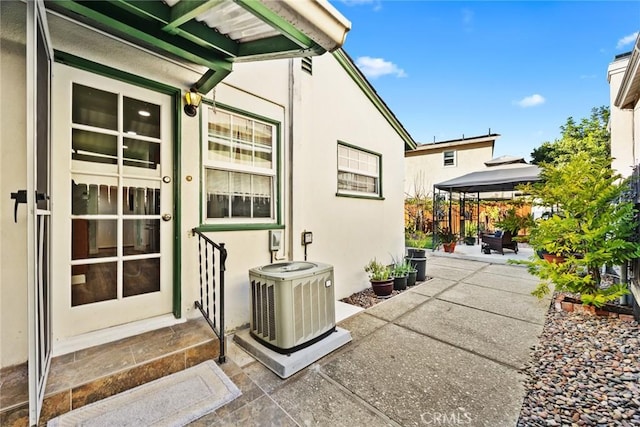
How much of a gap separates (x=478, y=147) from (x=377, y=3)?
12511 mm

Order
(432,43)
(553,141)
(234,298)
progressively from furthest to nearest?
(553,141), (432,43), (234,298)

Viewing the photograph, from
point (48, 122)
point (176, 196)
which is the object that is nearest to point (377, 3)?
point (176, 196)

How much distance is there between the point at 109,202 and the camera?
2275 millimetres

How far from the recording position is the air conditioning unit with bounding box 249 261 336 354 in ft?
7.34

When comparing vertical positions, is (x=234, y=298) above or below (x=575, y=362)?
above

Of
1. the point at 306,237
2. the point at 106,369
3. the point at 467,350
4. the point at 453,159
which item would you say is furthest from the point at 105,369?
the point at 453,159

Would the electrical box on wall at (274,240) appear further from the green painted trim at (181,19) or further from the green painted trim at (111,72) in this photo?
the green painted trim at (181,19)

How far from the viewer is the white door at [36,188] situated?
4.44ft

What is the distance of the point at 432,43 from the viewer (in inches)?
273

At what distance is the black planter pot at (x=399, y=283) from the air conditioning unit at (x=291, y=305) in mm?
2255

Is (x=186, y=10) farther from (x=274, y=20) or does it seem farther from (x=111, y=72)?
(x=111, y=72)

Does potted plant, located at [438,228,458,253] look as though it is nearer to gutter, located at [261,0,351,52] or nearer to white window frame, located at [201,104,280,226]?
white window frame, located at [201,104,280,226]

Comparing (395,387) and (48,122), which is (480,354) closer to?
(395,387)

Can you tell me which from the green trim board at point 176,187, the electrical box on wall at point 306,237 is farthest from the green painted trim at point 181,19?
the electrical box on wall at point 306,237
